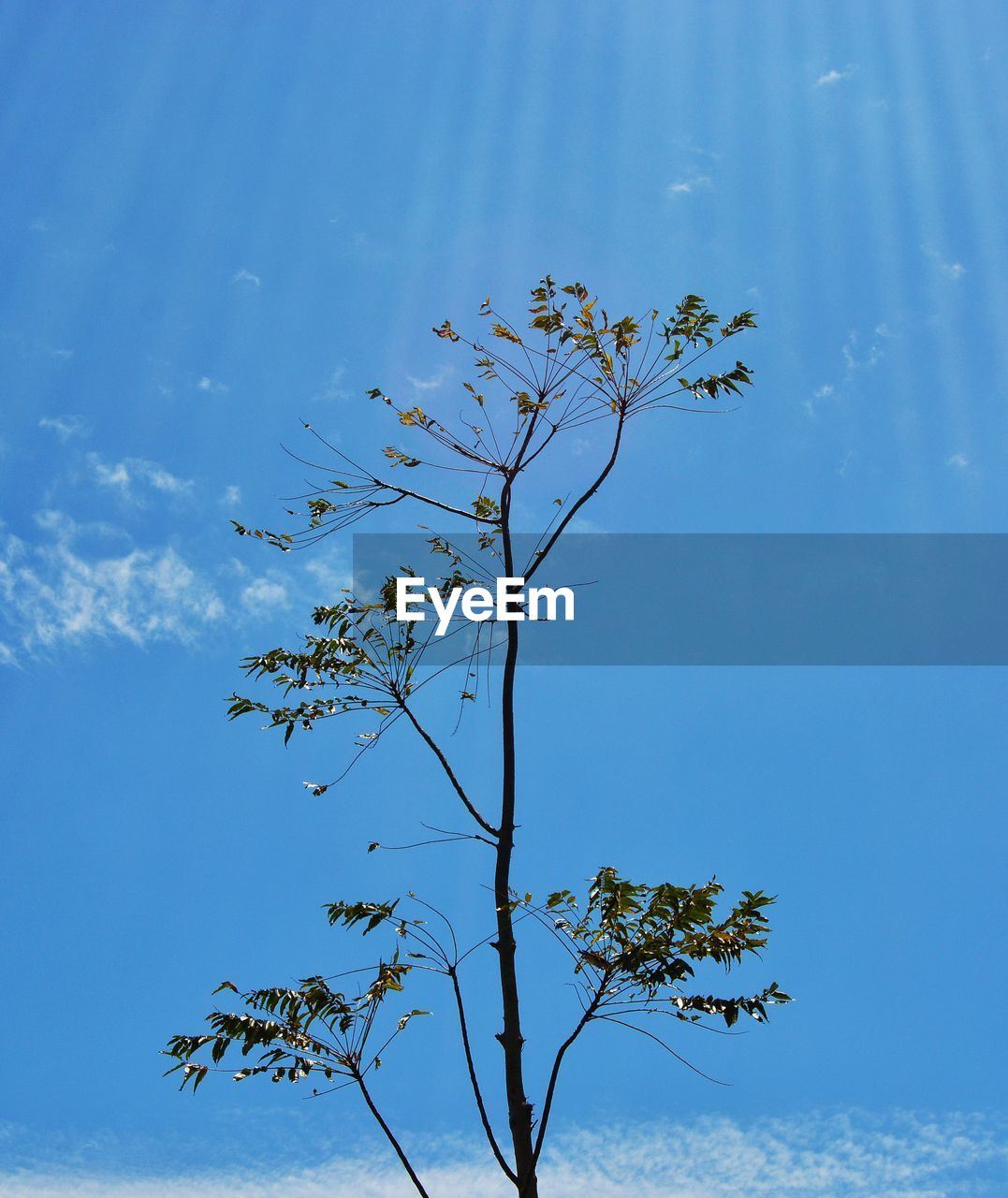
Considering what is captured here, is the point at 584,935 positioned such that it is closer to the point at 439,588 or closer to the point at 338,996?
the point at 338,996

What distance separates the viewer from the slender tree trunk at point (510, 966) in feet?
12.2

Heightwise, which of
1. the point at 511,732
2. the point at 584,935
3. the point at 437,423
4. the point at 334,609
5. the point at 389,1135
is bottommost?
the point at 389,1135

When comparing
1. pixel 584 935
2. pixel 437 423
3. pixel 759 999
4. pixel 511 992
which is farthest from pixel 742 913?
pixel 437 423

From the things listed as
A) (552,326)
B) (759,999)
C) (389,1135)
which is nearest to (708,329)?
(552,326)

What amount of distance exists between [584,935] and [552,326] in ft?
9.39

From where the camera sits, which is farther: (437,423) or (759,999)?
(437,423)

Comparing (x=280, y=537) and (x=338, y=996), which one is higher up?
(x=280, y=537)

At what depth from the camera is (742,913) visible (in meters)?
4.09

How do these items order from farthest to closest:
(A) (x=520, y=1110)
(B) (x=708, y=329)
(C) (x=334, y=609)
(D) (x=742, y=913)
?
(C) (x=334, y=609)
(B) (x=708, y=329)
(D) (x=742, y=913)
(A) (x=520, y=1110)

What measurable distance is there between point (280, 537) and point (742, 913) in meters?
2.82

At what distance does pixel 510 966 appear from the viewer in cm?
394

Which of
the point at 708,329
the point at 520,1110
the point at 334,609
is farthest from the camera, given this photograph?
the point at 334,609

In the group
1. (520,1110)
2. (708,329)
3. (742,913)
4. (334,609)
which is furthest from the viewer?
(334,609)

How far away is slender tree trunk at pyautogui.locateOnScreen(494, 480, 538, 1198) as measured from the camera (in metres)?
3.72
